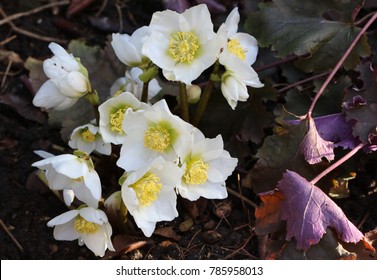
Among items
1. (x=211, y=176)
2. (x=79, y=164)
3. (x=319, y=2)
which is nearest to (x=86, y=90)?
(x=79, y=164)

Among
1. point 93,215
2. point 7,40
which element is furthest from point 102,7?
point 93,215

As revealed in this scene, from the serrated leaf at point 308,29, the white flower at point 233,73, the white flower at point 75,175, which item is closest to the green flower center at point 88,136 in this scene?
the white flower at point 75,175

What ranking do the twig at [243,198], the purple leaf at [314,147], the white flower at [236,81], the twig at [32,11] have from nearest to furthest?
the white flower at [236,81] → the purple leaf at [314,147] → the twig at [243,198] → the twig at [32,11]

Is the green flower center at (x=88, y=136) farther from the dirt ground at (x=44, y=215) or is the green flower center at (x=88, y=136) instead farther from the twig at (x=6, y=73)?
the twig at (x=6, y=73)

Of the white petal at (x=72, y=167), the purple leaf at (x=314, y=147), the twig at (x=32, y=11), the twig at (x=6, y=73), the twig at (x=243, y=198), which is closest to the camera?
the white petal at (x=72, y=167)

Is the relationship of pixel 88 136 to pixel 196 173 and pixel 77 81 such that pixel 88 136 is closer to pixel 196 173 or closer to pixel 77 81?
pixel 77 81

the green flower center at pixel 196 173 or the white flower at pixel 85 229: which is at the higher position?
the green flower center at pixel 196 173
